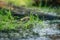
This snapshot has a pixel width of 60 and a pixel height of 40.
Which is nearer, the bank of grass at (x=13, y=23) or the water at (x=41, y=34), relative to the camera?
the water at (x=41, y=34)

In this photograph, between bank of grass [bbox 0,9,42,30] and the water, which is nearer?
the water

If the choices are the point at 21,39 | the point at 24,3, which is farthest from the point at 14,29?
the point at 24,3

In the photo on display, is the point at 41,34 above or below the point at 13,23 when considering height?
below

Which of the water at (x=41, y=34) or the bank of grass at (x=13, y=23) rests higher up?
the bank of grass at (x=13, y=23)

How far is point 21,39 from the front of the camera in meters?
7.54

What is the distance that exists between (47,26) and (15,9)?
3.29 meters

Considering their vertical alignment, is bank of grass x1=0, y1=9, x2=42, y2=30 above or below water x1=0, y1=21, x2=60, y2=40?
above

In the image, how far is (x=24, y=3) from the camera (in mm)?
14203

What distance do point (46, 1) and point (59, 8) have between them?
0.99 metres

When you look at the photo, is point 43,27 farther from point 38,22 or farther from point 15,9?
point 15,9

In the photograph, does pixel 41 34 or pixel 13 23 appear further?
pixel 13 23

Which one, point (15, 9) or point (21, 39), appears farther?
point (15, 9)

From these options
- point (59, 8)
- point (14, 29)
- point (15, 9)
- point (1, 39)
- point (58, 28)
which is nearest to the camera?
point (1, 39)

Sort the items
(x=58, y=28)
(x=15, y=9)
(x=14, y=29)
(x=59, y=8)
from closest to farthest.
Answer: (x=14, y=29) → (x=58, y=28) → (x=15, y=9) → (x=59, y=8)
